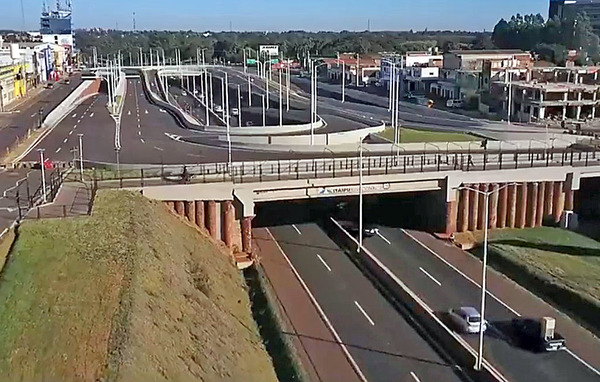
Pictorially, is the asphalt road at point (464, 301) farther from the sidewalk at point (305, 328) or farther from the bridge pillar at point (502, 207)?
the bridge pillar at point (502, 207)

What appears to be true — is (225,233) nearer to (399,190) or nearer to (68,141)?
(399,190)

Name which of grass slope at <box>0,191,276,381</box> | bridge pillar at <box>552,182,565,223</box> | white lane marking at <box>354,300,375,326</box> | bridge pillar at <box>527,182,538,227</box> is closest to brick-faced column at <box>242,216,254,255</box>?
grass slope at <box>0,191,276,381</box>

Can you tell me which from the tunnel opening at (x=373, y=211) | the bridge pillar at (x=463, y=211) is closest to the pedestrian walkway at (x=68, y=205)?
the tunnel opening at (x=373, y=211)

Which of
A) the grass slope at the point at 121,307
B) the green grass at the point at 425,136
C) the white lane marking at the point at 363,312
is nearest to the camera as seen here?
the grass slope at the point at 121,307

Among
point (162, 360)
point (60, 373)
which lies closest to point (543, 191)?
point (162, 360)

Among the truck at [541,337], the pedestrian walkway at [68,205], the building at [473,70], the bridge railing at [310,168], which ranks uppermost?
the building at [473,70]

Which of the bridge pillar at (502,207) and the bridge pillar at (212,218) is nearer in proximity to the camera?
the bridge pillar at (212,218)

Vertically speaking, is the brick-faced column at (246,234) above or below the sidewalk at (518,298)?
above
